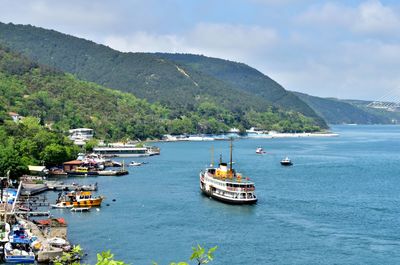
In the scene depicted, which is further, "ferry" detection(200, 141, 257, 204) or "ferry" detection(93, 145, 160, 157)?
"ferry" detection(93, 145, 160, 157)

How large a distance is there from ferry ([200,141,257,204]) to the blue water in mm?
817

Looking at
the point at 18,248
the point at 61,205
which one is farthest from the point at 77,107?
the point at 18,248

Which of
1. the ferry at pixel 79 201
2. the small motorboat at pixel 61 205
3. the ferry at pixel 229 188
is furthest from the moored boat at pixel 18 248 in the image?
the ferry at pixel 229 188

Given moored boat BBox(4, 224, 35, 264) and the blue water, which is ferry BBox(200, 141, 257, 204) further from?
moored boat BBox(4, 224, 35, 264)

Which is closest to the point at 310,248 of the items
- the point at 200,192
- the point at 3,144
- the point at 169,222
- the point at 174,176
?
the point at 169,222

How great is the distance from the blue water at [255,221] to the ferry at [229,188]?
82 cm

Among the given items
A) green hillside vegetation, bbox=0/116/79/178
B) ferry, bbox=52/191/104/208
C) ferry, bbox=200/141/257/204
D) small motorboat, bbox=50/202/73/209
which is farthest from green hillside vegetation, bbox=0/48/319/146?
small motorboat, bbox=50/202/73/209

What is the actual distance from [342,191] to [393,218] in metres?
14.0

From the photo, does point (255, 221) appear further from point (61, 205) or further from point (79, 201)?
point (61, 205)

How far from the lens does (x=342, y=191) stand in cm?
5759

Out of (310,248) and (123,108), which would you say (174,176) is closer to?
(310,248)

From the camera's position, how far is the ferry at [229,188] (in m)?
48.4

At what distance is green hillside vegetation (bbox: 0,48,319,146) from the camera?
401ft

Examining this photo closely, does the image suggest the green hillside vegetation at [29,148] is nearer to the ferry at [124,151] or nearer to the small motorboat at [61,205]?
the small motorboat at [61,205]
